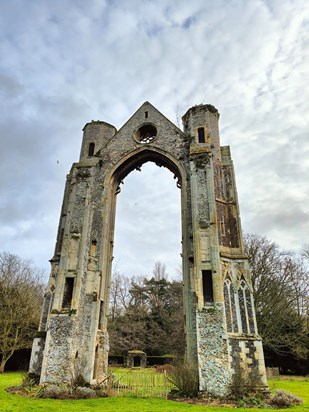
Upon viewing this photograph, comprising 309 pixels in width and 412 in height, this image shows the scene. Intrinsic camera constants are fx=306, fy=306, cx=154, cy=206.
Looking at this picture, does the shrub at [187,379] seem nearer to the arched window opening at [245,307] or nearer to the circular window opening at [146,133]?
the arched window opening at [245,307]

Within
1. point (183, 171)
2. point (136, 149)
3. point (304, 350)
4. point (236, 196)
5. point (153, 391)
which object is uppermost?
point (136, 149)

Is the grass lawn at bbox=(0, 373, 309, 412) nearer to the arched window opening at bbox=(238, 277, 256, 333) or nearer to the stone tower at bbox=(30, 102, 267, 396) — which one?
the stone tower at bbox=(30, 102, 267, 396)

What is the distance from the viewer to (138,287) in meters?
35.3

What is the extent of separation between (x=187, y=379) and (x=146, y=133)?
1216 centimetres

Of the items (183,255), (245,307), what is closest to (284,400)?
(245,307)

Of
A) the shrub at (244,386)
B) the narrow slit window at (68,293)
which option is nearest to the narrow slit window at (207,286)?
the shrub at (244,386)

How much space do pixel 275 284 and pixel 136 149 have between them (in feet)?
46.4

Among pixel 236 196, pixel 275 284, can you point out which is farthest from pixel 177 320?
pixel 236 196

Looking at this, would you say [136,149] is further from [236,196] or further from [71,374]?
[71,374]

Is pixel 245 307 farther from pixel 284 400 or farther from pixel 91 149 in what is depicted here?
pixel 91 149

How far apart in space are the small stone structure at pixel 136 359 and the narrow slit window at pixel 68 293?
58.6 feet

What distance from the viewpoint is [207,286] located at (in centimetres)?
1132

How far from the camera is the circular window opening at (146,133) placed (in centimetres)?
1655

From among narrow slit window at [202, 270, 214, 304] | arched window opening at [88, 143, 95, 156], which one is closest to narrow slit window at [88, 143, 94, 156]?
arched window opening at [88, 143, 95, 156]
